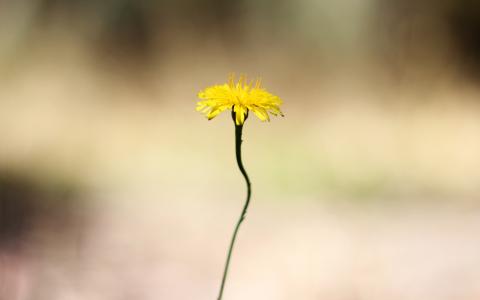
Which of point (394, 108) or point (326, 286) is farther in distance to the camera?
point (394, 108)

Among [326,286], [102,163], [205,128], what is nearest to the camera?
[326,286]

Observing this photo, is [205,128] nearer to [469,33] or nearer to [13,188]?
[13,188]

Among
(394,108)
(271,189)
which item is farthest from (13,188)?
(394,108)

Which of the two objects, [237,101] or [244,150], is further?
[244,150]

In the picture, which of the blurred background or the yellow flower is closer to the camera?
the yellow flower

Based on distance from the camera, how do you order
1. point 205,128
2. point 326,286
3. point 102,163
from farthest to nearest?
point 205,128, point 102,163, point 326,286

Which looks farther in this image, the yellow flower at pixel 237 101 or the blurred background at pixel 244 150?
the blurred background at pixel 244 150

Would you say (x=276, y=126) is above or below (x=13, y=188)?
above

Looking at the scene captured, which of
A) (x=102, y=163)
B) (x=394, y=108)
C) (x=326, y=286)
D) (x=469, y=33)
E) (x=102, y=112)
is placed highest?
(x=469, y=33)
